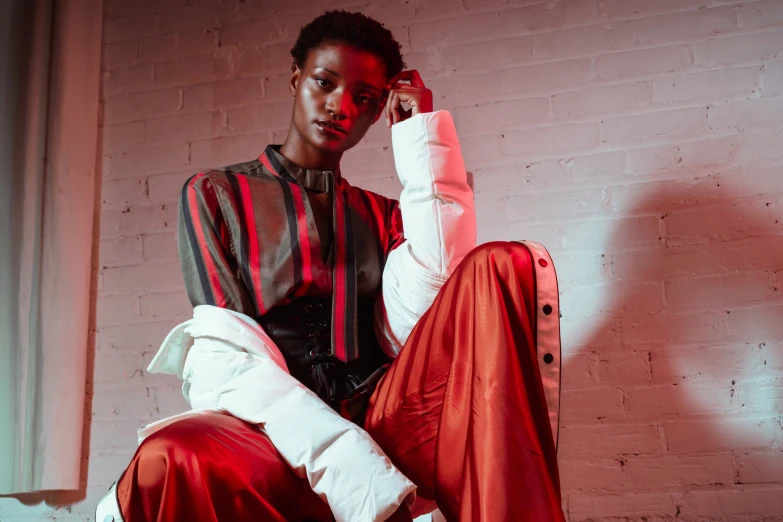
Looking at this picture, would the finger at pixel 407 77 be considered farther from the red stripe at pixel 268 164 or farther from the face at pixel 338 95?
the red stripe at pixel 268 164

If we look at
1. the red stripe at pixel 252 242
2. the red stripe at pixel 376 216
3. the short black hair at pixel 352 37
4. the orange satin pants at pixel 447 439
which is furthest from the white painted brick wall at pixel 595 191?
the orange satin pants at pixel 447 439

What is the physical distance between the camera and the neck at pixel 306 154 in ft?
5.10

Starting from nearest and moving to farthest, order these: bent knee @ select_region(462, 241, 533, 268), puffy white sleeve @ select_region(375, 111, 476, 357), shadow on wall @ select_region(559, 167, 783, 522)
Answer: bent knee @ select_region(462, 241, 533, 268), puffy white sleeve @ select_region(375, 111, 476, 357), shadow on wall @ select_region(559, 167, 783, 522)

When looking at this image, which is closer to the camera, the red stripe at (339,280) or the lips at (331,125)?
the red stripe at (339,280)

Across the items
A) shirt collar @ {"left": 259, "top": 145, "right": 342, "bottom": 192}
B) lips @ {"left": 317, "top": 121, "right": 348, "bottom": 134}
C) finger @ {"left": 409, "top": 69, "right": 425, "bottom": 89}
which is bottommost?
shirt collar @ {"left": 259, "top": 145, "right": 342, "bottom": 192}

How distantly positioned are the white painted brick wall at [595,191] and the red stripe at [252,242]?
65 cm

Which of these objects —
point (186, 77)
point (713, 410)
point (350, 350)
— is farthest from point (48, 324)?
point (713, 410)

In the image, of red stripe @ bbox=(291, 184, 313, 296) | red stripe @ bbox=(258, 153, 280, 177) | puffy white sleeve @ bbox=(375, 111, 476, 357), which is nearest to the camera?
puffy white sleeve @ bbox=(375, 111, 476, 357)

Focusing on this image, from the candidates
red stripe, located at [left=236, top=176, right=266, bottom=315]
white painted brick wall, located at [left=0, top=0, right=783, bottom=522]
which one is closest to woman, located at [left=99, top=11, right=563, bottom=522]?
red stripe, located at [left=236, top=176, right=266, bottom=315]

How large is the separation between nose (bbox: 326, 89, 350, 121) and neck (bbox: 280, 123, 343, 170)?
8 centimetres

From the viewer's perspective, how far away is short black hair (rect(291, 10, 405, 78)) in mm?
1518

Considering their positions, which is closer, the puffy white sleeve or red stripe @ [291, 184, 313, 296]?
the puffy white sleeve

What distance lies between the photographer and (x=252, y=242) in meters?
1.44

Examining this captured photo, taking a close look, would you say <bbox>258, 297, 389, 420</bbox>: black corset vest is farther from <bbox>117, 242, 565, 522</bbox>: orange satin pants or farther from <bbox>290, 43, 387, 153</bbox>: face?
<bbox>290, 43, 387, 153</bbox>: face
